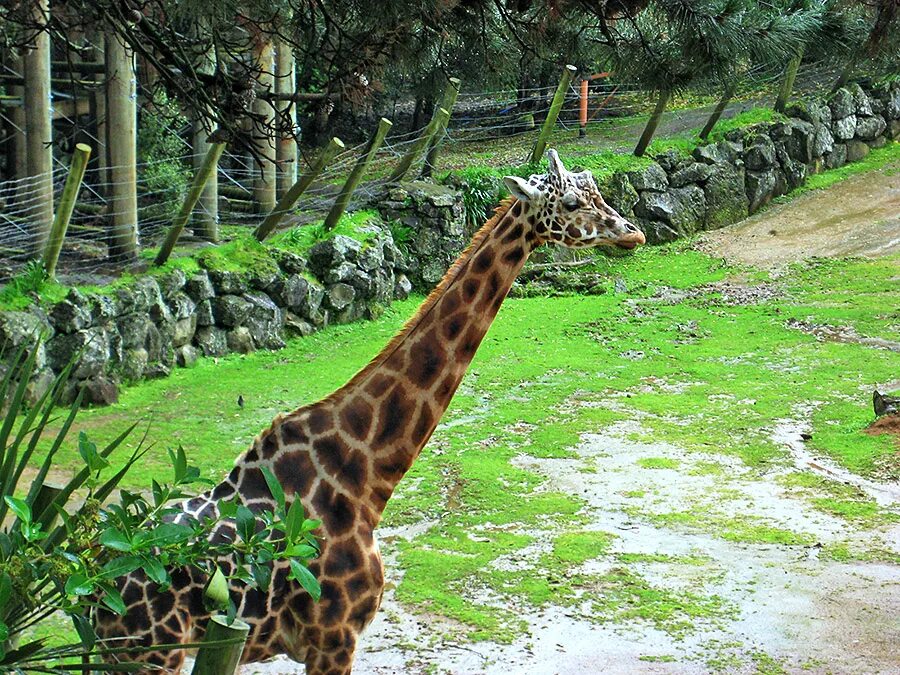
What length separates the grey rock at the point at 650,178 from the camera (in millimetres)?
15992

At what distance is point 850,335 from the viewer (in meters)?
12.0


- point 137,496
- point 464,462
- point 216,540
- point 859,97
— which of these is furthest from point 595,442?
point 859,97

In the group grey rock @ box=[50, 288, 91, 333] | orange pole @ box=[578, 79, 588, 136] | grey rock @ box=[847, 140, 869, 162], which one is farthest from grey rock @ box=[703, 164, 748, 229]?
grey rock @ box=[50, 288, 91, 333]

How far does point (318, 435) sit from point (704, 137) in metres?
14.1

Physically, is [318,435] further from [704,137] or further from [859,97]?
[859,97]

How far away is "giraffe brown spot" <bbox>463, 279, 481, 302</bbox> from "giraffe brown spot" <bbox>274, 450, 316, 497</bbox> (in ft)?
2.94

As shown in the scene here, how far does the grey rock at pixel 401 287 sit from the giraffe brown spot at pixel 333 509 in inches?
368

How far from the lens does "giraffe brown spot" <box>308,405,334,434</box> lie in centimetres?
432

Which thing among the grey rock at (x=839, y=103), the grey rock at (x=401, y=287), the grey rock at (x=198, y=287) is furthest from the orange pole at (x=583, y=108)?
the grey rock at (x=198, y=287)

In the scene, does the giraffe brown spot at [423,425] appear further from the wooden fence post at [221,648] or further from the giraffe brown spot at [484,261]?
the wooden fence post at [221,648]

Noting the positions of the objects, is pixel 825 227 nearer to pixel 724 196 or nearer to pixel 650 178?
pixel 724 196

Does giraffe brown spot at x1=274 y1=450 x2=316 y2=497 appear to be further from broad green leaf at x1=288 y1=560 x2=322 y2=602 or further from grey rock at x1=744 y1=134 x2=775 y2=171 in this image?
grey rock at x1=744 y1=134 x2=775 y2=171

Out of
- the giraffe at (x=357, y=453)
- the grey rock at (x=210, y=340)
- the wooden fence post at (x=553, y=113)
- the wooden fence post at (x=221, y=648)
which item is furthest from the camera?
the wooden fence post at (x=553, y=113)

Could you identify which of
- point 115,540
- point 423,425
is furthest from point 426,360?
point 115,540
